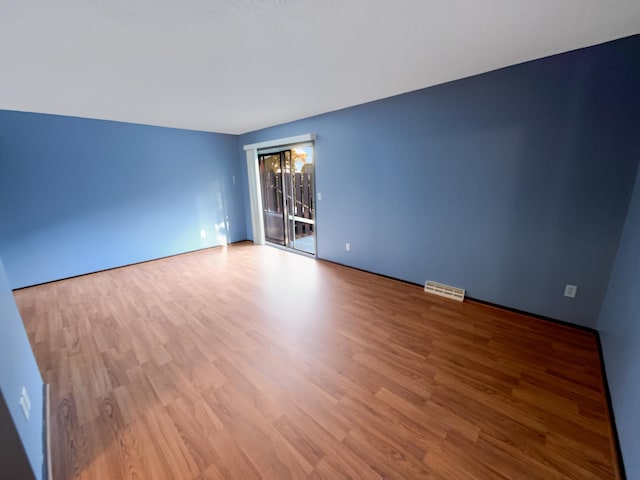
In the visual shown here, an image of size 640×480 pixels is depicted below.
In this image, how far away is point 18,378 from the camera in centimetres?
121

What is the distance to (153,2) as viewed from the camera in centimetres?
132

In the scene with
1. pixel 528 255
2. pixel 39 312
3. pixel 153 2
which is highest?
pixel 153 2

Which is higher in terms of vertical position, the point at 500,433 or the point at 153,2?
the point at 153,2

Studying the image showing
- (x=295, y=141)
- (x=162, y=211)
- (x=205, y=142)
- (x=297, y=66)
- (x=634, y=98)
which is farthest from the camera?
(x=205, y=142)

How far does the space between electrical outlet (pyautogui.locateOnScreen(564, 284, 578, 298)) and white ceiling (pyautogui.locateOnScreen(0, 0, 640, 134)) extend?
192 centimetres

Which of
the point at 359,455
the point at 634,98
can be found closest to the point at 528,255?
the point at 634,98

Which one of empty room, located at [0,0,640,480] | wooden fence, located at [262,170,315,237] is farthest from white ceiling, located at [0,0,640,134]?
→ wooden fence, located at [262,170,315,237]

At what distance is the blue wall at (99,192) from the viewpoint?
3.23 m

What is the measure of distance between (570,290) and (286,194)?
14.3 ft

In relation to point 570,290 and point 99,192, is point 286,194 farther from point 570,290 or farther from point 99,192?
point 570,290

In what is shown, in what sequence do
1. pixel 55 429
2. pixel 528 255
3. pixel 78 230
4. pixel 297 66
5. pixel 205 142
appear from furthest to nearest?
pixel 205 142 → pixel 78 230 → pixel 528 255 → pixel 297 66 → pixel 55 429

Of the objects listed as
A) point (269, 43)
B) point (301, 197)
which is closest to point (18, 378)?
point (269, 43)

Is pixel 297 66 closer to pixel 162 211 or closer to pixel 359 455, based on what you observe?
pixel 359 455

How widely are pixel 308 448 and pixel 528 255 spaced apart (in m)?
2.50
